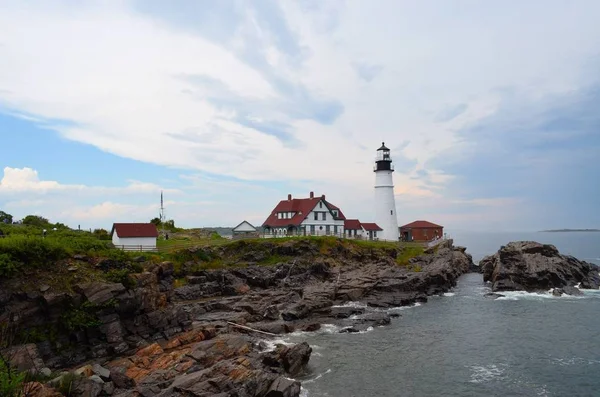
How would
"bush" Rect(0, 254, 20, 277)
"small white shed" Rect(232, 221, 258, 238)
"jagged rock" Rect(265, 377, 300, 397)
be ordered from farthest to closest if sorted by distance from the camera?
"small white shed" Rect(232, 221, 258, 238)
"bush" Rect(0, 254, 20, 277)
"jagged rock" Rect(265, 377, 300, 397)

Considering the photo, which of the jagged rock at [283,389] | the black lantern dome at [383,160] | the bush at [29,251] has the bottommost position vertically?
the jagged rock at [283,389]

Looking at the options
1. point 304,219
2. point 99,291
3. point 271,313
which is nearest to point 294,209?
point 304,219

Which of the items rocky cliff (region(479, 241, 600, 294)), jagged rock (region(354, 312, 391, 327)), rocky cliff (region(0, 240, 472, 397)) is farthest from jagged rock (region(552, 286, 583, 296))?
jagged rock (region(354, 312, 391, 327))

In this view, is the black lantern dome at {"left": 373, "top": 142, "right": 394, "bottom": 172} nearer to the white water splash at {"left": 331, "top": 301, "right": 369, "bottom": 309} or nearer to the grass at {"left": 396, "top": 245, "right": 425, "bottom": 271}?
the grass at {"left": 396, "top": 245, "right": 425, "bottom": 271}

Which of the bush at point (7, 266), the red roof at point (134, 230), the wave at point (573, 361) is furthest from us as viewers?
the red roof at point (134, 230)

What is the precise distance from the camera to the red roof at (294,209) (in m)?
67.7

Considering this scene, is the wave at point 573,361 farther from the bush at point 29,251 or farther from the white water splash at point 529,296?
the bush at point 29,251

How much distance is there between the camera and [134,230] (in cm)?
A: 4744

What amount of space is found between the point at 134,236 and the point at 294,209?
2893 centimetres

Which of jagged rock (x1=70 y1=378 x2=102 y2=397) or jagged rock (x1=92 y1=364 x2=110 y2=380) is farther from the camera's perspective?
jagged rock (x1=92 y1=364 x2=110 y2=380)

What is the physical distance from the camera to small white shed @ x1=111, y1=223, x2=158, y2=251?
46.2 meters

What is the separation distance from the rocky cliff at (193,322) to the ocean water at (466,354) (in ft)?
7.60

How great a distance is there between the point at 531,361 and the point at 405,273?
25458 mm

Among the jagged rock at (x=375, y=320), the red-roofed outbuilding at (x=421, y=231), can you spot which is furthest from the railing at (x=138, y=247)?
the red-roofed outbuilding at (x=421, y=231)
